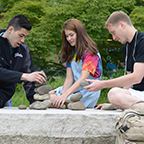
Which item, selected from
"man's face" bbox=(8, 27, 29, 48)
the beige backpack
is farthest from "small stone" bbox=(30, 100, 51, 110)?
the beige backpack

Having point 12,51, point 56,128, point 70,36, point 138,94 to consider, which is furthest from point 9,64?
point 138,94

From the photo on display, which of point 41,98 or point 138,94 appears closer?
point 138,94

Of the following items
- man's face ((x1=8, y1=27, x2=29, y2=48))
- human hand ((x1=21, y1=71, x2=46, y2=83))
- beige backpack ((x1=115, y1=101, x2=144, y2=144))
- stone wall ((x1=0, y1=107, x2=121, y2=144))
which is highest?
man's face ((x1=8, y1=27, x2=29, y2=48))

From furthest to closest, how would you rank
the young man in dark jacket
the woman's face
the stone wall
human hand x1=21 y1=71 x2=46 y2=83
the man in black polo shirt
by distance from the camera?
the woman's face < the young man in dark jacket < human hand x1=21 y1=71 x2=46 y2=83 < the man in black polo shirt < the stone wall

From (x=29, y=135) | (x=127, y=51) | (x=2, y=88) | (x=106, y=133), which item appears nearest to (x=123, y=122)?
(x=106, y=133)

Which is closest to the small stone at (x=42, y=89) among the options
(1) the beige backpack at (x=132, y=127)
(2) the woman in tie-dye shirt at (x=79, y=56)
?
(2) the woman in tie-dye shirt at (x=79, y=56)

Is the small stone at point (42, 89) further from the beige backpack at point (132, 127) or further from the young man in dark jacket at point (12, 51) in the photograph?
the beige backpack at point (132, 127)

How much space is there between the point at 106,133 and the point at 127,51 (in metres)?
1.14

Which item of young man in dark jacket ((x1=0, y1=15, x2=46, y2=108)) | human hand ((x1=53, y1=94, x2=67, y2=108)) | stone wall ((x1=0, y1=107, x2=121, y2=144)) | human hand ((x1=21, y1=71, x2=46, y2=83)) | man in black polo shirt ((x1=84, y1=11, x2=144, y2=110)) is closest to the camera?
stone wall ((x1=0, y1=107, x2=121, y2=144))

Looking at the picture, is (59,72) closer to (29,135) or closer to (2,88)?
(2,88)

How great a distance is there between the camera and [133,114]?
1995mm

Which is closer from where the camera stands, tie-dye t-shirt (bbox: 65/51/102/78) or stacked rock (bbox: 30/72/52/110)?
stacked rock (bbox: 30/72/52/110)

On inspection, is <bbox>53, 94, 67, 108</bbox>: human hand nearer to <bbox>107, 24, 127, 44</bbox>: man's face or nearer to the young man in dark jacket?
the young man in dark jacket

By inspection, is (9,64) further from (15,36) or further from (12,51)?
(15,36)
